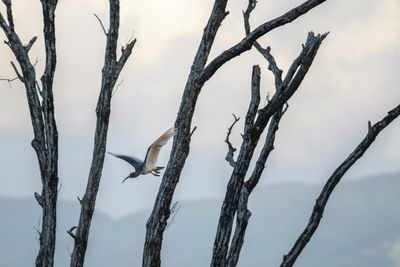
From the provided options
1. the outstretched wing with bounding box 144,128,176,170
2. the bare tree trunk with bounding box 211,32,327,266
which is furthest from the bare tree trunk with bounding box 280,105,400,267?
the outstretched wing with bounding box 144,128,176,170

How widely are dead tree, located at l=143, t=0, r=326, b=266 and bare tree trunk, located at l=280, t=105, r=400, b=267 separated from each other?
4.15ft

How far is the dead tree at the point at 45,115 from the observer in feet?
49.3

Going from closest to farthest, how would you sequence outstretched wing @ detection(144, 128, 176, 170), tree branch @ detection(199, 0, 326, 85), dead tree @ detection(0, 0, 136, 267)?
tree branch @ detection(199, 0, 326, 85) < outstretched wing @ detection(144, 128, 176, 170) < dead tree @ detection(0, 0, 136, 267)

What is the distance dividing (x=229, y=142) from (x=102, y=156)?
200 cm

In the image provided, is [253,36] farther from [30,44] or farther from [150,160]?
[30,44]

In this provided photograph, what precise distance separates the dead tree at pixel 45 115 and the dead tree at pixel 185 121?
2.75 metres

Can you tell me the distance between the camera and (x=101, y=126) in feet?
49.9

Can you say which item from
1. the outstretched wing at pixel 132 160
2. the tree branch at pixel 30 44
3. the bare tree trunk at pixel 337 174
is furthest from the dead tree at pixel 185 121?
the tree branch at pixel 30 44

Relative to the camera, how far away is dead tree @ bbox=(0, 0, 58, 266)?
1502 centimetres

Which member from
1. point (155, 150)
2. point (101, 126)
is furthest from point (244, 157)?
point (101, 126)

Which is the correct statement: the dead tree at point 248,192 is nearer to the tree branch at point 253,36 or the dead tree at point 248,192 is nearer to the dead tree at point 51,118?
the tree branch at point 253,36

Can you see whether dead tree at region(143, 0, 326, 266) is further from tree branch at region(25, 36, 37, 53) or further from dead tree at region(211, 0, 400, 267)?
tree branch at region(25, 36, 37, 53)

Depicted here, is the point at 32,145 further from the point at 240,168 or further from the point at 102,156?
the point at 240,168

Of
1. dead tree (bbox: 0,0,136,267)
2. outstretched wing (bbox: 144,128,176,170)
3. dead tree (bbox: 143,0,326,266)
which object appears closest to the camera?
dead tree (bbox: 143,0,326,266)
